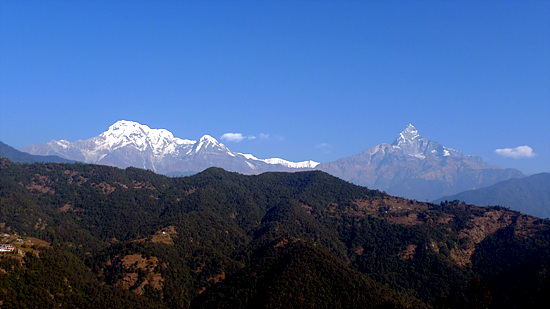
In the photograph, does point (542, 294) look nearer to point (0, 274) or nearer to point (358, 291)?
point (358, 291)

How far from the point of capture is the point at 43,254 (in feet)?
625

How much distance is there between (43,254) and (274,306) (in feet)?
380

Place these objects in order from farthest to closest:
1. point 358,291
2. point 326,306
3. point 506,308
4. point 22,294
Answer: point 506,308, point 358,291, point 326,306, point 22,294

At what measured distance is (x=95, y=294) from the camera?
183250 mm

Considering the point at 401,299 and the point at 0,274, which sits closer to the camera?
the point at 0,274

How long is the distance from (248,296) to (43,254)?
10190 cm

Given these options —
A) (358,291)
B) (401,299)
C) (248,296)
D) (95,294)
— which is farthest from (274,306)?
(95,294)

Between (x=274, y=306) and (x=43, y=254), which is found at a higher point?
(x=43, y=254)

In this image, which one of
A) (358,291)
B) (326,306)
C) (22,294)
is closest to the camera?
(22,294)

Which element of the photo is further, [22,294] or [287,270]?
[287,270]

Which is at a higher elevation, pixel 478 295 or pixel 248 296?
pixel 478 295

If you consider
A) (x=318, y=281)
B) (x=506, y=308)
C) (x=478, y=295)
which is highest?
(x=478, y=295)

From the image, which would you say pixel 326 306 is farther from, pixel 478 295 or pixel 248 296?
pixel 478 295

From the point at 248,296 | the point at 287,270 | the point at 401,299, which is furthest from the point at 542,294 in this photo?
the point at 248,296
